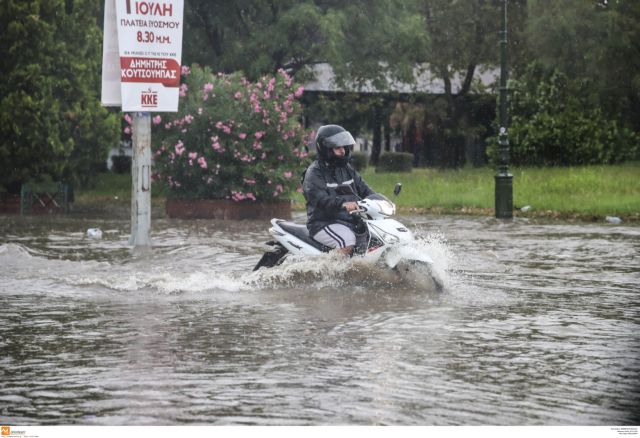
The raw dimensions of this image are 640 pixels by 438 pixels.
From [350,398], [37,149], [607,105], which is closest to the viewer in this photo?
[350,398]

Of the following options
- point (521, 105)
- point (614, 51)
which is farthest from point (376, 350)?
point (521, 105)

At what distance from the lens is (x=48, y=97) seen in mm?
29625

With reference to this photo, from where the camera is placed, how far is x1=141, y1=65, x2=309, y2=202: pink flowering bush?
86.5 feet

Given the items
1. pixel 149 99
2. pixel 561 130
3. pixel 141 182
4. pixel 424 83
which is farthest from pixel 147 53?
pixel 424 83

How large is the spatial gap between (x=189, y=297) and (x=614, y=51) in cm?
3167

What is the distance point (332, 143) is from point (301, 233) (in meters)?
1.01

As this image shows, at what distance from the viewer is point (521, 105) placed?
47.9 m

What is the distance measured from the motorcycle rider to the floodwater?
26cm

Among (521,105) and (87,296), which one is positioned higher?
(521,105)

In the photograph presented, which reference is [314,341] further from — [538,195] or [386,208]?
[538,195]

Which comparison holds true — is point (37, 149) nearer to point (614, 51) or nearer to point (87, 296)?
point (87, 296)

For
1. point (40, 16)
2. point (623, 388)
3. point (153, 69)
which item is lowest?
point (623, 388)

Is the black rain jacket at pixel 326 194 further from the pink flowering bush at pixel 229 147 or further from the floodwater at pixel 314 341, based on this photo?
the pink flowering bush at pixel 229 147

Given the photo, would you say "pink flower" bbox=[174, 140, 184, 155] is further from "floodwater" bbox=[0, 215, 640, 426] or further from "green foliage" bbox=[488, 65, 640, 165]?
"green foliage" bbox=[488, 65, 640, 165]
